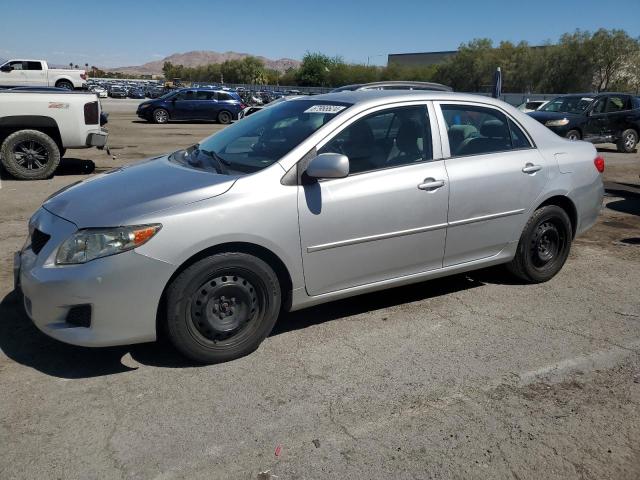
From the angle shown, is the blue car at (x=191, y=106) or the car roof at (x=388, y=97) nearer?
the car roof at (x=388, y=97)

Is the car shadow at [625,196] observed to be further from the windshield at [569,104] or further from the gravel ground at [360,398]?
the windshield at [569,104]

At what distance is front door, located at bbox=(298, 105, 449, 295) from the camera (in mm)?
3791

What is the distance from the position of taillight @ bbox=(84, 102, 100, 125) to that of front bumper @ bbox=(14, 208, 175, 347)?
7312 millimetres

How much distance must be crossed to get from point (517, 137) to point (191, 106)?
24412 mm

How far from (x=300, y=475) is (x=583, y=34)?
6701 cm

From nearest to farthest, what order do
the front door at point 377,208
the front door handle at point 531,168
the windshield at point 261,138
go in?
the front door at point 377,208, the windshield at point 261,138, the front door handle at point 531,168

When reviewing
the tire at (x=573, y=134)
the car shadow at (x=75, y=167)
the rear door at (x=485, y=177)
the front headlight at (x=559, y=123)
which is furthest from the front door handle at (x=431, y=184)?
the tire at (x=573, y=134)

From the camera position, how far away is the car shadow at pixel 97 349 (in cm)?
357

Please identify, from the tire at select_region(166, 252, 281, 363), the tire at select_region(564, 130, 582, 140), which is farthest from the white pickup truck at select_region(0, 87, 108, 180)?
the tire at select_region(564, 130, 582, 140)

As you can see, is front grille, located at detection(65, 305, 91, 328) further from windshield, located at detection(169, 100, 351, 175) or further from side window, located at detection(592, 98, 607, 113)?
side window, located at detection(592, 98, 607, 113)

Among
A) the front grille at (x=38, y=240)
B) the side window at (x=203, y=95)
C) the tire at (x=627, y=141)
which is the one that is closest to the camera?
the front grille at (x=38, y=240)

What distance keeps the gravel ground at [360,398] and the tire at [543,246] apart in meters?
0.27

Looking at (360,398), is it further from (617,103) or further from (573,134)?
(617,103)

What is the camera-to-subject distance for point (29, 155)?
9859 millimetres
